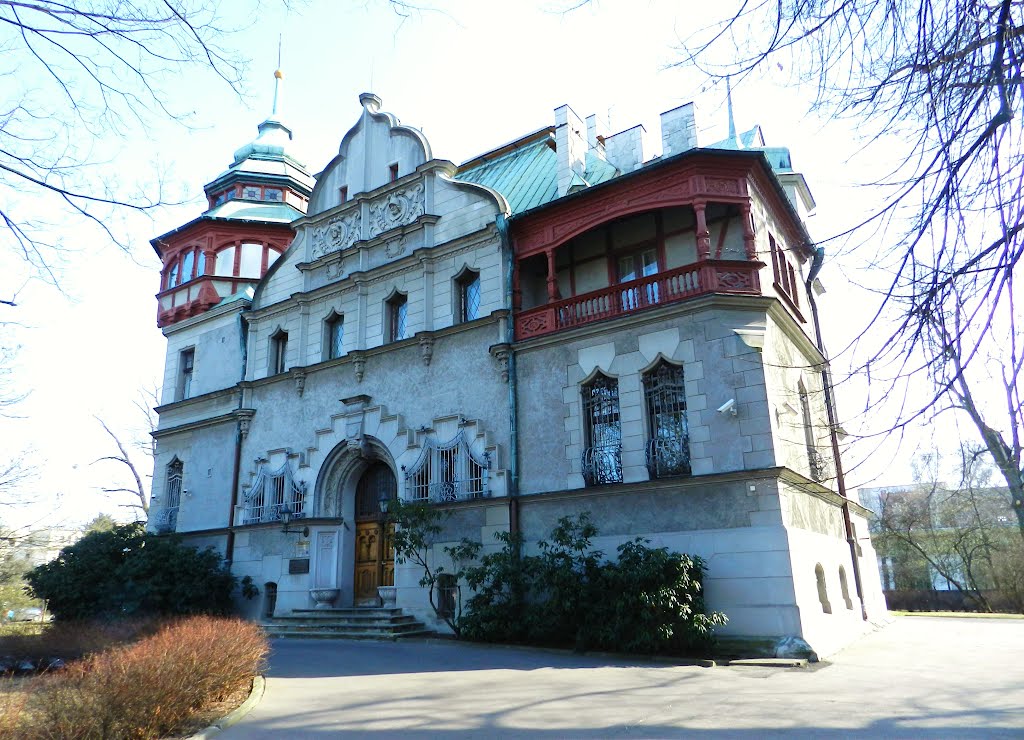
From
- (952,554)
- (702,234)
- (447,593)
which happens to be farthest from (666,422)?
(952,554)

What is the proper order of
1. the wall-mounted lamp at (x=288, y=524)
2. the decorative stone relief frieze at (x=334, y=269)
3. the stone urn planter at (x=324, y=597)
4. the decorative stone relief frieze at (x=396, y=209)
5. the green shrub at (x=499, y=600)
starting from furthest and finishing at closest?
the decorative stone relief frieze at (x=334, y=269), the decorative stone relief frieze at (x=396, y=209), the wall-mounted lamp at (x=288, y=524), the stone urn planter at (x=324, y=597), the green shrub at (x=499, y=600)

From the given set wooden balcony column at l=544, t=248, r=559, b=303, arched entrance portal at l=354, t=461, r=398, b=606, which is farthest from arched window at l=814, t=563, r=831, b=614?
arched entrance portal at l=354, t=461, r=398, b=606

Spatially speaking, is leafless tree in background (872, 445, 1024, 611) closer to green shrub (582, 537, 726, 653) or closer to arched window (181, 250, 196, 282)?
green shrub (582, 537, 726, 653)

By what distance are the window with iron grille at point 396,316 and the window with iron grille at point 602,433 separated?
674cm

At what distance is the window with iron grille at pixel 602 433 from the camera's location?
16.0m

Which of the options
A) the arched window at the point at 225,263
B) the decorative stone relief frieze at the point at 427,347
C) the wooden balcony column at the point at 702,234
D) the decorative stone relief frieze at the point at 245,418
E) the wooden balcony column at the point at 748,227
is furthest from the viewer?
the arched window at the point at 225,263

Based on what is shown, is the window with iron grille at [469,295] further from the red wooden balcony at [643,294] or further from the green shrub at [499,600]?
the green shrub at [499,600]

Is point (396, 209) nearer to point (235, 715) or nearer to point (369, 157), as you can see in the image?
point (369, 157)

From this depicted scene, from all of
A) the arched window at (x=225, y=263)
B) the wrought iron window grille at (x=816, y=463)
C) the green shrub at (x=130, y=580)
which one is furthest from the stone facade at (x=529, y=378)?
the arched window at (x=225, y=263)

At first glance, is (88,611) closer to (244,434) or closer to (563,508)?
(244,434)

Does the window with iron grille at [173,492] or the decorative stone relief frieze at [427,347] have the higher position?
the decorative stone relief frieze at [427,347]

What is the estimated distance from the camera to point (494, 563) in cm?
1565

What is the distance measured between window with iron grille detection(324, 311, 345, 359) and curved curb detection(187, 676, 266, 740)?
13.4 m

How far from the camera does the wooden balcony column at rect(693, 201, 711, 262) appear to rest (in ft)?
52.5
